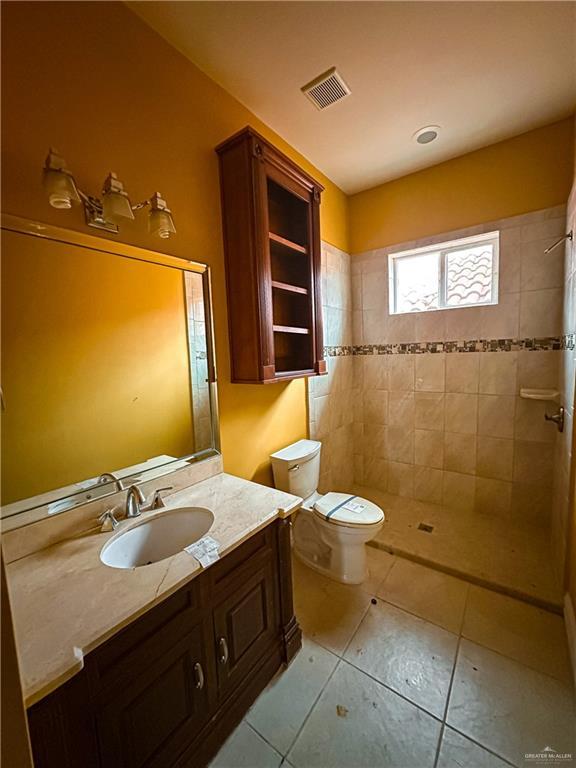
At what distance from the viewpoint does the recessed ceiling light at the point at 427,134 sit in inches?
73.2

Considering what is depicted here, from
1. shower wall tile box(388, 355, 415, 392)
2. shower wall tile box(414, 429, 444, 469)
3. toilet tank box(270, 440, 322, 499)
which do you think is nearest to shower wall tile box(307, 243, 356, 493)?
shower wall tile box(388, 355, 415, 392)

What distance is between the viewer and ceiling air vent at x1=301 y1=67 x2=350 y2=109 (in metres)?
1.47

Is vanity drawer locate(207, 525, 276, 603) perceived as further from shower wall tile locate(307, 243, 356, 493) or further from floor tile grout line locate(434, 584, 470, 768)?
shower wall tile locate(307, 243, 356, 493)

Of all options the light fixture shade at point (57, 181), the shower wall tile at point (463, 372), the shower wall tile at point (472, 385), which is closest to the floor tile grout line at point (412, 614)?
the shower wall tile at point (472, 385)

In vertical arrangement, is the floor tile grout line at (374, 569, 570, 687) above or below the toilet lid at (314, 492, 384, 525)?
below

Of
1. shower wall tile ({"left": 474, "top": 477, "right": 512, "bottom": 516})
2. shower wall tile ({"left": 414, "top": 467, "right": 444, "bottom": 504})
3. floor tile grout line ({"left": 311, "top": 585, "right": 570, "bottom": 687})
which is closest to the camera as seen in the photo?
floor tile grout line ({"left": 311, "top": 585, "right": 570, "bottom": 687})

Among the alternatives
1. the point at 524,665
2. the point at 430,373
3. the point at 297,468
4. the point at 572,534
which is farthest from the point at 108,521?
the point at 430,373

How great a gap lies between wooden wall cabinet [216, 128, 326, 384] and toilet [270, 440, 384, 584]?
0.55m

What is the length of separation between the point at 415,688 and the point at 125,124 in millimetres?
Answer: 2523

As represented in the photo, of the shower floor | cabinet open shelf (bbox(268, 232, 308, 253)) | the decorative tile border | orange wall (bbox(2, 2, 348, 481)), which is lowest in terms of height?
the shower floor

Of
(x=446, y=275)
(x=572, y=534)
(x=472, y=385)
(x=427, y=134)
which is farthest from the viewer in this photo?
(x=446, y=275)

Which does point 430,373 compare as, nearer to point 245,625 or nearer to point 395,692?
point 395,692

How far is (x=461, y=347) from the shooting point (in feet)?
7.37

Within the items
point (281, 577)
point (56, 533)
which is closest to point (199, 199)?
point (56, 533)
